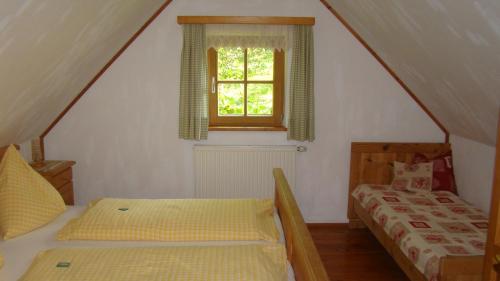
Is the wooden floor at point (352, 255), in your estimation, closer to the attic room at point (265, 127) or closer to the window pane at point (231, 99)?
the attic room at point (265, 127)

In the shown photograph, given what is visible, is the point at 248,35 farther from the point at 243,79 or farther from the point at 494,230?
the point at 494,230

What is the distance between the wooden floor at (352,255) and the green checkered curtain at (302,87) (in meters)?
1.00

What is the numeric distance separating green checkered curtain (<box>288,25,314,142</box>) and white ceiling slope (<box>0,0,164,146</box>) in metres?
1.37

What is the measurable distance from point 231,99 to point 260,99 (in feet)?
1.01

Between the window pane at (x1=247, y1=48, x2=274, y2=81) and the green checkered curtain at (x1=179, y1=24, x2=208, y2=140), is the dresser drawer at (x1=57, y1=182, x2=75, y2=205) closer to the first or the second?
the green checkered curtain at (x1=179, y1=24, x2=208, y2=140)

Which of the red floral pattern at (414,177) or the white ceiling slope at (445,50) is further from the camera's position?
the red floral pattern at (414,177)

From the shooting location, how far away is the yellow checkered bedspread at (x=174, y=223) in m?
2.37

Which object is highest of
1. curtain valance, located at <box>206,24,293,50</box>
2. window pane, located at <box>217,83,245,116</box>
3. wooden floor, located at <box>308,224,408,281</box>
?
curtain valance, located at <box>206,24,293,50</box>

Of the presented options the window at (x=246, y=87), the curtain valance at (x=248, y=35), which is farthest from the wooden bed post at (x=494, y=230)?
the window at (x=246, y=87)

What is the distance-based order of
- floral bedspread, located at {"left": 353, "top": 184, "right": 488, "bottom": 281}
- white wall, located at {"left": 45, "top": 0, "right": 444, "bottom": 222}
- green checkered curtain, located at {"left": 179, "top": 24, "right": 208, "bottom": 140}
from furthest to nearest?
white wall, located at {"left": 45, "top": 0, "right": 444, "bottom": 222}
green checkered curtain, located at {"left": 179, "top": 24, "right": 208, "bottom": 140}
floral bedspread, located at {"left": 353, "top": 184, "right": 488, "bottom": 281}

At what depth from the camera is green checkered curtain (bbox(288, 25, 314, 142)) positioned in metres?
3.85

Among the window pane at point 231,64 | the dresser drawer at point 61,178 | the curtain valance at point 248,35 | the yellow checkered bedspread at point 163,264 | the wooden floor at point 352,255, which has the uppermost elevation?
the curtain valance at point 248,35

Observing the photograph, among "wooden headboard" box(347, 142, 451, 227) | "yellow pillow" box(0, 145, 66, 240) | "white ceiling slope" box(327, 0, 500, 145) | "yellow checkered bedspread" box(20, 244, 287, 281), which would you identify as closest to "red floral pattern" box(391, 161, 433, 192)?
"wooden headboard" box(347, 142, 451, 227)

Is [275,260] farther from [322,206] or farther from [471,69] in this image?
[322,206]
